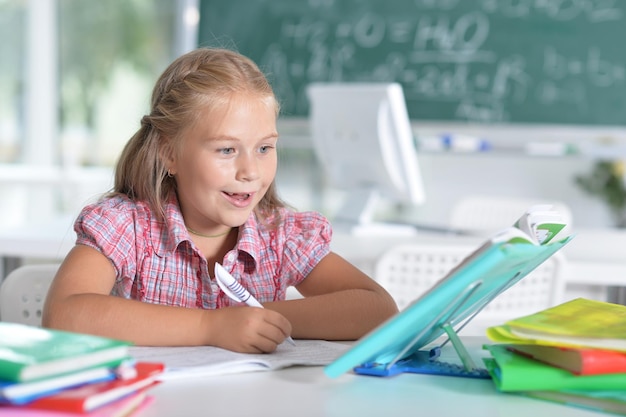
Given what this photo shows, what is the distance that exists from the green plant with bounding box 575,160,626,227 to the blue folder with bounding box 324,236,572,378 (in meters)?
3.51

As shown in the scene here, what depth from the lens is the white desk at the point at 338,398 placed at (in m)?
0.84

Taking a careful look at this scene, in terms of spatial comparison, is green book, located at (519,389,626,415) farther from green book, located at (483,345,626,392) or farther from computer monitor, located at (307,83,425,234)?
computer monitor, located at (307,83,425,234)

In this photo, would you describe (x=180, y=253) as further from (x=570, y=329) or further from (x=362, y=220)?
(x=362, y=220)

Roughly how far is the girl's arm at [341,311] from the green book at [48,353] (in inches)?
17.6

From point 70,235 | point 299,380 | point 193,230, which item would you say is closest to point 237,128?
point 193,230

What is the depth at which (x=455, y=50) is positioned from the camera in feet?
14.6

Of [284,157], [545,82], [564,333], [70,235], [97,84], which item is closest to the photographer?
[564,333]

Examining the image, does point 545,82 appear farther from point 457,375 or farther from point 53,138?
point 457,375

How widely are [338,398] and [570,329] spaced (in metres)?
0.25

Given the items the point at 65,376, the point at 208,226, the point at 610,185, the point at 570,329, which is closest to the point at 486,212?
the point at 610,185

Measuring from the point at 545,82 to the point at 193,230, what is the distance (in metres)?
3.21

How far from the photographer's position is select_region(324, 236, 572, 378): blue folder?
81 centimetres

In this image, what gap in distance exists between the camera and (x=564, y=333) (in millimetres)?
913

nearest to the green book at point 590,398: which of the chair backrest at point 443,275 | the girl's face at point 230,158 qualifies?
the girl's face at point 230,158
